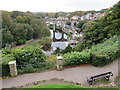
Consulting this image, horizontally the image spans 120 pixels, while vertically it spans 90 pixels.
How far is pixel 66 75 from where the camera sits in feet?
20.7

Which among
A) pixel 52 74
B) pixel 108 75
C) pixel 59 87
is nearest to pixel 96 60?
pixel 108 75

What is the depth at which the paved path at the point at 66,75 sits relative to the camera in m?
5.80

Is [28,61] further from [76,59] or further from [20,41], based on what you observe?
[20,41]

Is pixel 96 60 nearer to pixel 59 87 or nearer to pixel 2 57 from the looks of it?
pixel 59 87

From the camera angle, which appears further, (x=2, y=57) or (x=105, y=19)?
(x=105, y=19)

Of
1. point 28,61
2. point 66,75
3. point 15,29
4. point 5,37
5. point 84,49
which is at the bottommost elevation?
point 66,75

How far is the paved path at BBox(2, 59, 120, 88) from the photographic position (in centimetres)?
580

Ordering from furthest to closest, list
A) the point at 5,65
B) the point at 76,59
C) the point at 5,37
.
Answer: the point at 5,37
the point at 76,59
the point at 5,65

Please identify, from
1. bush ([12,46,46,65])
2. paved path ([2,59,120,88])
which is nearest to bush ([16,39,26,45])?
bush ([12,46,46,65])

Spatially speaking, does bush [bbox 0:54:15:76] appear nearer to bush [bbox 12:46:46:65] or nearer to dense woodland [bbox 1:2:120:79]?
dense woodland [bbox 1:2:120:79]

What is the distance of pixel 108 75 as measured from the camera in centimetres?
567

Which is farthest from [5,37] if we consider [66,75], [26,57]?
[66,75]

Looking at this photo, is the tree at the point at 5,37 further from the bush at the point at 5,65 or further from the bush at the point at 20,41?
the bush at the point at 5,65

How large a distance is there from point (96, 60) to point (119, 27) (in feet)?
24.0
